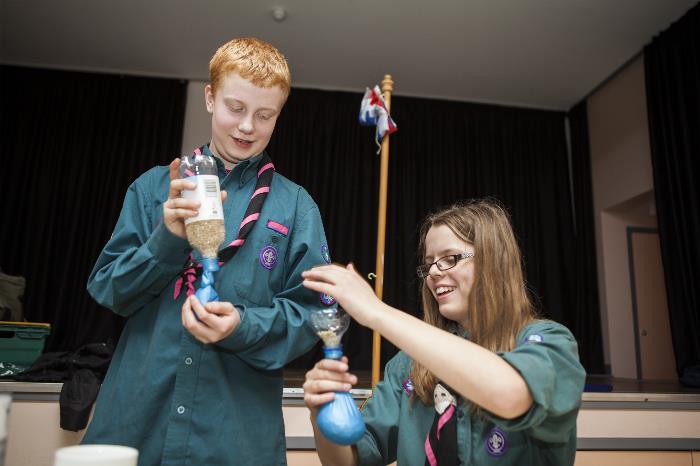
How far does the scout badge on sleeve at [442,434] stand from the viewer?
1.12m

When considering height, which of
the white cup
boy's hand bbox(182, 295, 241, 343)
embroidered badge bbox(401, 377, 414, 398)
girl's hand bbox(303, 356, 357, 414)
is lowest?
the white cup

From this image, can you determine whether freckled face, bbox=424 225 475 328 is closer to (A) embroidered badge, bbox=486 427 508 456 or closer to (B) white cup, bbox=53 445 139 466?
(A) embroidered badge, bbox=486 427 508 456

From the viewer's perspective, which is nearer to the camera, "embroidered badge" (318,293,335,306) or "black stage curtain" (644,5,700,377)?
"embroidered badge" (318,293,335,306)

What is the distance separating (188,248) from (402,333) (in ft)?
1.40

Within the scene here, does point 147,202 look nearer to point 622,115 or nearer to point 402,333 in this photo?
point 402,333

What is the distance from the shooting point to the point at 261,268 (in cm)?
108

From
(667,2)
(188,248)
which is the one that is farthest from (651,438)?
(667,2)

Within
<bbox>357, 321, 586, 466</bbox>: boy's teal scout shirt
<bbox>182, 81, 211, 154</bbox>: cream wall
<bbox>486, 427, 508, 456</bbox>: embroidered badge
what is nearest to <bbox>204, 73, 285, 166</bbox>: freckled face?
<bbox>357, 321, 586, 466</bbox>: boy's teal scout shirt

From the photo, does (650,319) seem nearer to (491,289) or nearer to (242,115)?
(491,289)

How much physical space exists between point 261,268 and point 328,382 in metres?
0.31

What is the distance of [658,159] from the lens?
4469 millimetres

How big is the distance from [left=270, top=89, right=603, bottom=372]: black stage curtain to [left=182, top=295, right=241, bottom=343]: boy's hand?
4540mm

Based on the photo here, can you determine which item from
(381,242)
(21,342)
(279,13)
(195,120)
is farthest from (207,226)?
(195,120)

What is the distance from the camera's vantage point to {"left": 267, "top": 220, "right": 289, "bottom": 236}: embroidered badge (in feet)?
3.65
